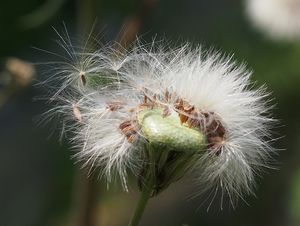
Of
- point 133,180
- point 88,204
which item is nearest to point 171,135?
point 88,204

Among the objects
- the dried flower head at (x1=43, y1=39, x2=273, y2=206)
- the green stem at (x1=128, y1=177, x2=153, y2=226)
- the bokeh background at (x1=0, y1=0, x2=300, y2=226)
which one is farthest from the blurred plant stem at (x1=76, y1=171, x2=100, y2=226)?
the bokeh background at (x1=0, y1=0, x2=300, y2=226)

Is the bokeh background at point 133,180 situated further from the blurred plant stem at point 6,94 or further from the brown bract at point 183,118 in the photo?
the brown bract at point 183,118

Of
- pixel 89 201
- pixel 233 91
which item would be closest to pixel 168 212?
pixel 89 201

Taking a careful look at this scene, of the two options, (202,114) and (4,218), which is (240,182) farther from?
(4,218)

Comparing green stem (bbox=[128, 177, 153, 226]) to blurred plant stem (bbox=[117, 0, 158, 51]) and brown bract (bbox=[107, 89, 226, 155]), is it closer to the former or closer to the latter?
brown bract (bbox=[107, 89, 226, 155])

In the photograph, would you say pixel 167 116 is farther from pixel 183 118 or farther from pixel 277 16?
pixel 277 16

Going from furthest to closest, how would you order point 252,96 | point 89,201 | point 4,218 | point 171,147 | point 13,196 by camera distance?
point 13,196
point 4,218
point 89,201
point 252,96
point 171,147
